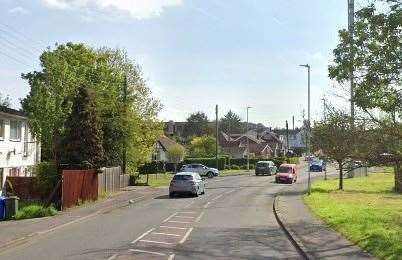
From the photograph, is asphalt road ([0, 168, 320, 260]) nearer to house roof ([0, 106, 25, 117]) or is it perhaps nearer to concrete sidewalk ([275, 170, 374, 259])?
concrete sidewalk ([275, 170, 374, 259])

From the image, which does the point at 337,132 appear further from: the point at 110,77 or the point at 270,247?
the point at 110,77

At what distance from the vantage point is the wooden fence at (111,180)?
3938 centimetres

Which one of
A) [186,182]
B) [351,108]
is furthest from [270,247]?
[186,182]

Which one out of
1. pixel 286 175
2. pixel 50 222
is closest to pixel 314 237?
pixel 50 222

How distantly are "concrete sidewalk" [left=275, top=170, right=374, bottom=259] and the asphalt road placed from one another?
0.41 metres

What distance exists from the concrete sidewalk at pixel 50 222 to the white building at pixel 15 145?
6.44 meters

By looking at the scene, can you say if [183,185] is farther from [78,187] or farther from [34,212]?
[34,212]

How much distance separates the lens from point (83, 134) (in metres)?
36.3

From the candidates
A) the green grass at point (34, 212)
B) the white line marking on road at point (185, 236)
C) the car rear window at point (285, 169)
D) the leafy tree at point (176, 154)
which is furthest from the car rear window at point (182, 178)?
the leafy tree at point (176, 154)

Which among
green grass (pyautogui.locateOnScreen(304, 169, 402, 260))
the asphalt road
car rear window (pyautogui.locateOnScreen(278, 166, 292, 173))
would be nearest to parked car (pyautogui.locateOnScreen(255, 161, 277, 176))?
car rear window (pyautogui.locateOnScreen(278, 166, 292, 173))

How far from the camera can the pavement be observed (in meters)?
15.7

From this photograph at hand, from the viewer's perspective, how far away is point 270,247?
17.0 meters

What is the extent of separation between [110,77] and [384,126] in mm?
33694

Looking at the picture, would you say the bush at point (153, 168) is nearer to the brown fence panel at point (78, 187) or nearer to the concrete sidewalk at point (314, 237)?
the brown fence panel at point (78, 187)
